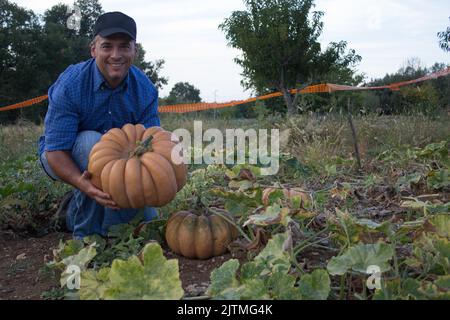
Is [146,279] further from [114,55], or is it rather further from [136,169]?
[114,55]

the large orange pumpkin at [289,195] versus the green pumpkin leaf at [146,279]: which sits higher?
the large orange pumpkin at [289,195]

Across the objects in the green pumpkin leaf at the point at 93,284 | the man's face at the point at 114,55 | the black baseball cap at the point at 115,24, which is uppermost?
the black baseball cap at the point at 115,24

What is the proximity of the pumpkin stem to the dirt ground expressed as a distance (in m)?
0.53

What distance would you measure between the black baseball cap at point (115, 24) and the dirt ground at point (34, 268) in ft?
3.84

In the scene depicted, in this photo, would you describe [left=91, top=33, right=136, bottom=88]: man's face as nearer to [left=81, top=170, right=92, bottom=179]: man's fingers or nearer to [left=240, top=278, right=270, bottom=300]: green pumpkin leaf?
[left=81, top=170, right=92, bottom=179]: man's fingers

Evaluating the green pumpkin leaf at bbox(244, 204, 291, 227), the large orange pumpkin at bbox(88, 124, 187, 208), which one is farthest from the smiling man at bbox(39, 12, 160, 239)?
the green pumpkin leaf at bbox(244, 204, 291, 227)

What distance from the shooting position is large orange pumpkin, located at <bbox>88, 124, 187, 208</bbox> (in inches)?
89.1

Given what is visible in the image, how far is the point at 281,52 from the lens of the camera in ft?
73.9

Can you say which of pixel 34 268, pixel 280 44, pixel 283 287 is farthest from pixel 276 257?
pixel 280 44

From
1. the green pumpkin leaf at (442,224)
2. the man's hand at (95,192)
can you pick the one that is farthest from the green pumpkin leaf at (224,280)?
the man's hand at (95,192)

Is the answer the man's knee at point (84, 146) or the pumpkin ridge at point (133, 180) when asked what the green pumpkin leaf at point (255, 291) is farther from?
the man's knee at point (84, 146)

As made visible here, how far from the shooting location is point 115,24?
260cm

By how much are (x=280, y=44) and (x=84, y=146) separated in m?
20.6

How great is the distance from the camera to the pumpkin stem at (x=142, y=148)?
2.33 metres
